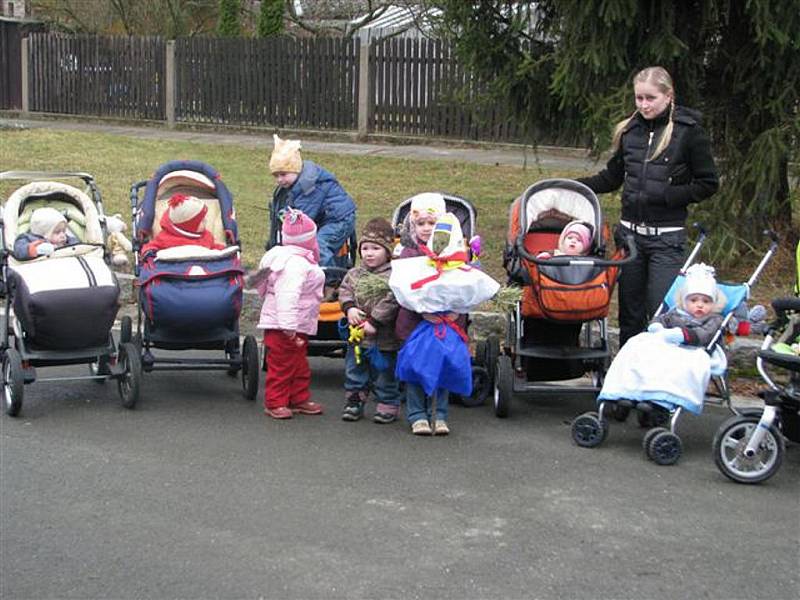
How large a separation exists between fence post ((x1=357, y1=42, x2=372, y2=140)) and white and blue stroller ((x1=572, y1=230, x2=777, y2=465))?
13.3m

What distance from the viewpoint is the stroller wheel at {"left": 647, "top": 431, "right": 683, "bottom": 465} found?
20.5ft

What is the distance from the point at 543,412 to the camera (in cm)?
729

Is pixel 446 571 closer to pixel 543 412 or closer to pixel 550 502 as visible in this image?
pixel 550 502

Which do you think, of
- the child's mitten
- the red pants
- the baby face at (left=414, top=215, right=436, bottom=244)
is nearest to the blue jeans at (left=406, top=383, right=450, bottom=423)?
the red pants

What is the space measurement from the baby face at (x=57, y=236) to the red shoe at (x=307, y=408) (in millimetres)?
1878

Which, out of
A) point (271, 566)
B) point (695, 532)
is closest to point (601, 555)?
point (695, 532)

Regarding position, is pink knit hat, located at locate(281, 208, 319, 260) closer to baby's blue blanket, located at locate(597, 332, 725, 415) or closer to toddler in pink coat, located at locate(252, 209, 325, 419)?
toddler in pink coat, located at locate(252, 209, 325, 419)

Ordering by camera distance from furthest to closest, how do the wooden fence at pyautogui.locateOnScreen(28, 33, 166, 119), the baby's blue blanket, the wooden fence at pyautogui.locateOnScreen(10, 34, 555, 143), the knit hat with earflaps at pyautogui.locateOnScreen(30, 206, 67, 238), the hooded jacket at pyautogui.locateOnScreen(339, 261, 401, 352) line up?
1. the wooden fence at pyautogui.locateOnScreen(28, 33, 166, 119)
2. the wooden fence at pyautogui.locateOnScreen(10, 34, 555, 143)
3. the knit hat with earflaps at pyautogui.locateOnScreen(30, 206, 67, 238)
4. the hooded jacket at pyautogui.locateOnScreen(339, 261, 401, 352)
5. the baby's blue blanket

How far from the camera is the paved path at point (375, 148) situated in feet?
55.4

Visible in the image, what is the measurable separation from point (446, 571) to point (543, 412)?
2541mm

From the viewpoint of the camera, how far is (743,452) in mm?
5969

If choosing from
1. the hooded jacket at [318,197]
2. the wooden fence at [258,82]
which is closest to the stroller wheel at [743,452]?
the hooded jacket at [318,197]

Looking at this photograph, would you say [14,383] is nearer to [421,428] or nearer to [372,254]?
[372,254]

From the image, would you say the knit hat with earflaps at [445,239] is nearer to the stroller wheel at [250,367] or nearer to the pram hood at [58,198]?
the stroller wheel at [250,367]
